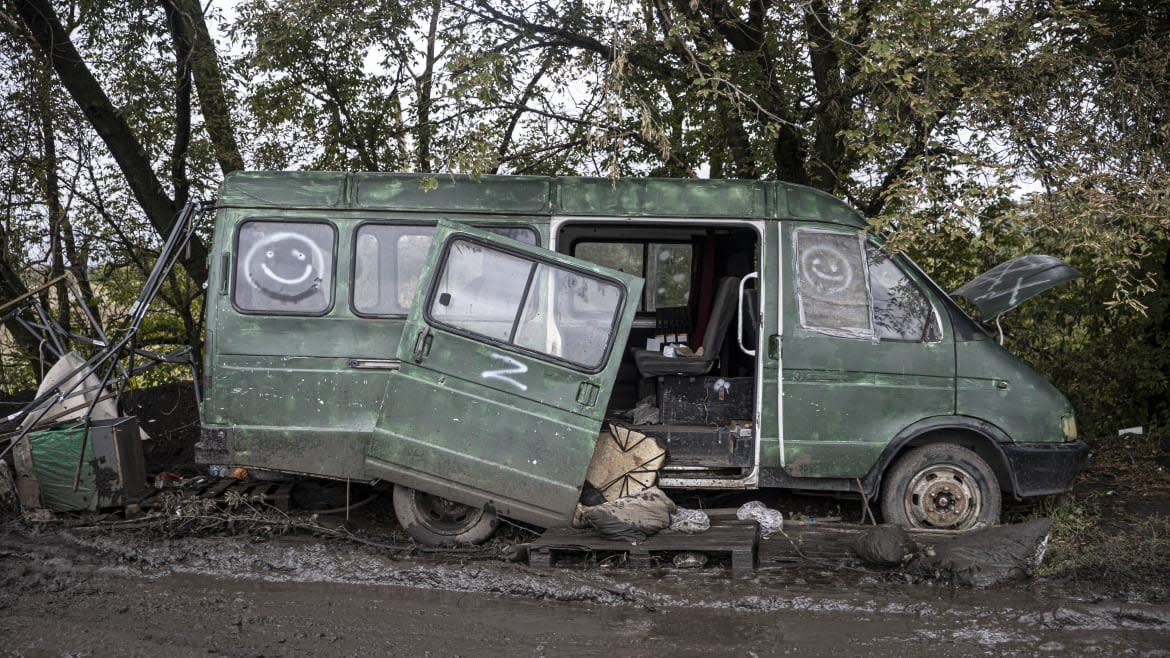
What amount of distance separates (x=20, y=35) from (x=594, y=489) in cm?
807

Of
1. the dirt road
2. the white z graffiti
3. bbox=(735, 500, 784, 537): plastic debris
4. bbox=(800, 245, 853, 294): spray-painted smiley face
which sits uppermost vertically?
bbox=(800, 245, 853, 294): spray-painted smiley face

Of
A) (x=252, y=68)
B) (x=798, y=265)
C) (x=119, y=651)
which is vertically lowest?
(x=119, y=651)

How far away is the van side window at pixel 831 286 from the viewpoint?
21.5 feet

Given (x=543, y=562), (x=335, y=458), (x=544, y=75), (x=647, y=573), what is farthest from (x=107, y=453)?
(x=544, y=75)

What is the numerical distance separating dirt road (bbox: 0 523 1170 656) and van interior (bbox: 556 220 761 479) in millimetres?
1079

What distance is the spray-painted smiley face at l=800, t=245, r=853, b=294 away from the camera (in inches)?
259

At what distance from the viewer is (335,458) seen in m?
6.34

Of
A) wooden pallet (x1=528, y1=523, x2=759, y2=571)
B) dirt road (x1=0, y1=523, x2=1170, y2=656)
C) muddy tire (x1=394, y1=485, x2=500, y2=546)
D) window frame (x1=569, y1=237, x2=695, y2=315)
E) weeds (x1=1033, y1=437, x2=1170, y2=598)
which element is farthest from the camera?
window frame (x1=569, y1=237, x2=695, y2=315)

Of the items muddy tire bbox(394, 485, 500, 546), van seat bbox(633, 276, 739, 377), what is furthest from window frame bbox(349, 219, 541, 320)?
van seat bbox(633, 276, 739, 377)

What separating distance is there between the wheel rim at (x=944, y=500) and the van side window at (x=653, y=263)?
2570 millimetres

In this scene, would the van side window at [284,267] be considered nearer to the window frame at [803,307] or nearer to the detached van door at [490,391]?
the detached van door at [490,391]

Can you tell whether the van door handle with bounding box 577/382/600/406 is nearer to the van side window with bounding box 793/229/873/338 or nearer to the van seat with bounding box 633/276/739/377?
the van seat with bounding box 633/276/739/377

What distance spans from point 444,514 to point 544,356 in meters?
1.38

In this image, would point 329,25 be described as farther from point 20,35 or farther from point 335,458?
point 335,458
